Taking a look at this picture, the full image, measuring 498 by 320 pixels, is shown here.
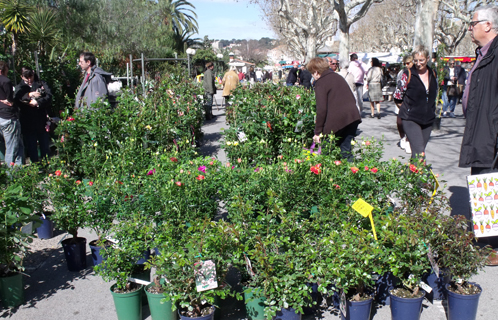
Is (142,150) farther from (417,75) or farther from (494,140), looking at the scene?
(494,140)

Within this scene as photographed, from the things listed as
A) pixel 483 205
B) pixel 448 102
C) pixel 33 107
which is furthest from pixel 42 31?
pixel 448 102

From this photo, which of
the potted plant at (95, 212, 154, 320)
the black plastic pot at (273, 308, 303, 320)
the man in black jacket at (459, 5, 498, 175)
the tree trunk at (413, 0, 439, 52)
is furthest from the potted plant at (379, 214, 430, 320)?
the tree trunk at (413, 0, 439, 52)

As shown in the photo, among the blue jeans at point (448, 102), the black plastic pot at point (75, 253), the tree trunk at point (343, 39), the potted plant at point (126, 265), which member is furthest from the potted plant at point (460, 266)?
the blue jeans at point (448, 102)

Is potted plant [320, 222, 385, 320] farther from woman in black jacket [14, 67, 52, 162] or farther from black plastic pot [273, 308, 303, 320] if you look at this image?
woman in black jacket [14, 67, 52, 162]

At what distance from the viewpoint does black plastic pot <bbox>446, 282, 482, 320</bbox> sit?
9.04ft

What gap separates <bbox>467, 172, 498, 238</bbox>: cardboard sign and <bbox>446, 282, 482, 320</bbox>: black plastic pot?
84 cm

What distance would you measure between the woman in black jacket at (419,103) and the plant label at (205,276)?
10.2 ft

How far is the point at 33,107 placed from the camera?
21.4ft

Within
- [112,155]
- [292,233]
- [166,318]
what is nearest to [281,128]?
[112,155]

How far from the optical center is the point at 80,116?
514 centimetres

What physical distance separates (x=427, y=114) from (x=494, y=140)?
1415 mm

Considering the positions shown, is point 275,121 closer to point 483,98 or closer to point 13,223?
point 483,98

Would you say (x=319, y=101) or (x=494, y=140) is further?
(x=319, y=101)

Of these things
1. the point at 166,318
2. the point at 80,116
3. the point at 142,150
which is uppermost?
Answer: the point at 80,116
